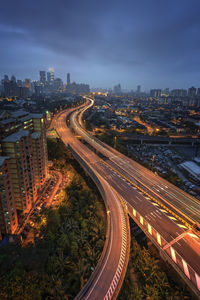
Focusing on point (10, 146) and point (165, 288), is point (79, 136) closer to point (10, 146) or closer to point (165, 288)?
point (10, 146)

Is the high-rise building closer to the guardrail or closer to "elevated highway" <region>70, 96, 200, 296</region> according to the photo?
"elevated highway" <region>70, 96, 200, 296</region>

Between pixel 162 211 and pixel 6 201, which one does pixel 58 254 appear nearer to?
pixel 6 201

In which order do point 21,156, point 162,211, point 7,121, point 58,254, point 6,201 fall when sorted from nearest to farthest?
point 58,254, point 6,201, point 21,156, point 162,211, point 7,121

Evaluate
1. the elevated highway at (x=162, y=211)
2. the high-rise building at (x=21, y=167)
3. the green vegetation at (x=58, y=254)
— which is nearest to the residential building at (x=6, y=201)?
the high-rise building at (x=21, y=167)

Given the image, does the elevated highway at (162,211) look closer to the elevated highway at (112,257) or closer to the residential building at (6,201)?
the elevated highway at (112,257)

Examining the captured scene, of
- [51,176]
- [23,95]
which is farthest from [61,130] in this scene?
[23,95]

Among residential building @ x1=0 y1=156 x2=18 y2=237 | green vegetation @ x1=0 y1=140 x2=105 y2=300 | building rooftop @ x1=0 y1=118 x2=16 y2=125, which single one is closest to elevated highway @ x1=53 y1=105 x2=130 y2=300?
green vegetation @ x1=0 y1=140 x2=105 y2=300

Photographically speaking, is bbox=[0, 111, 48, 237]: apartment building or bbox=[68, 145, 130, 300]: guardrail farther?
bbox=[0, 111, 48, 237]: apartment building

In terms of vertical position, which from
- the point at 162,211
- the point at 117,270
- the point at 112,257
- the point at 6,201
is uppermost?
the point at 6,201

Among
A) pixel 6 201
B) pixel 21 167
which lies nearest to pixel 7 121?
pixel 21 167
